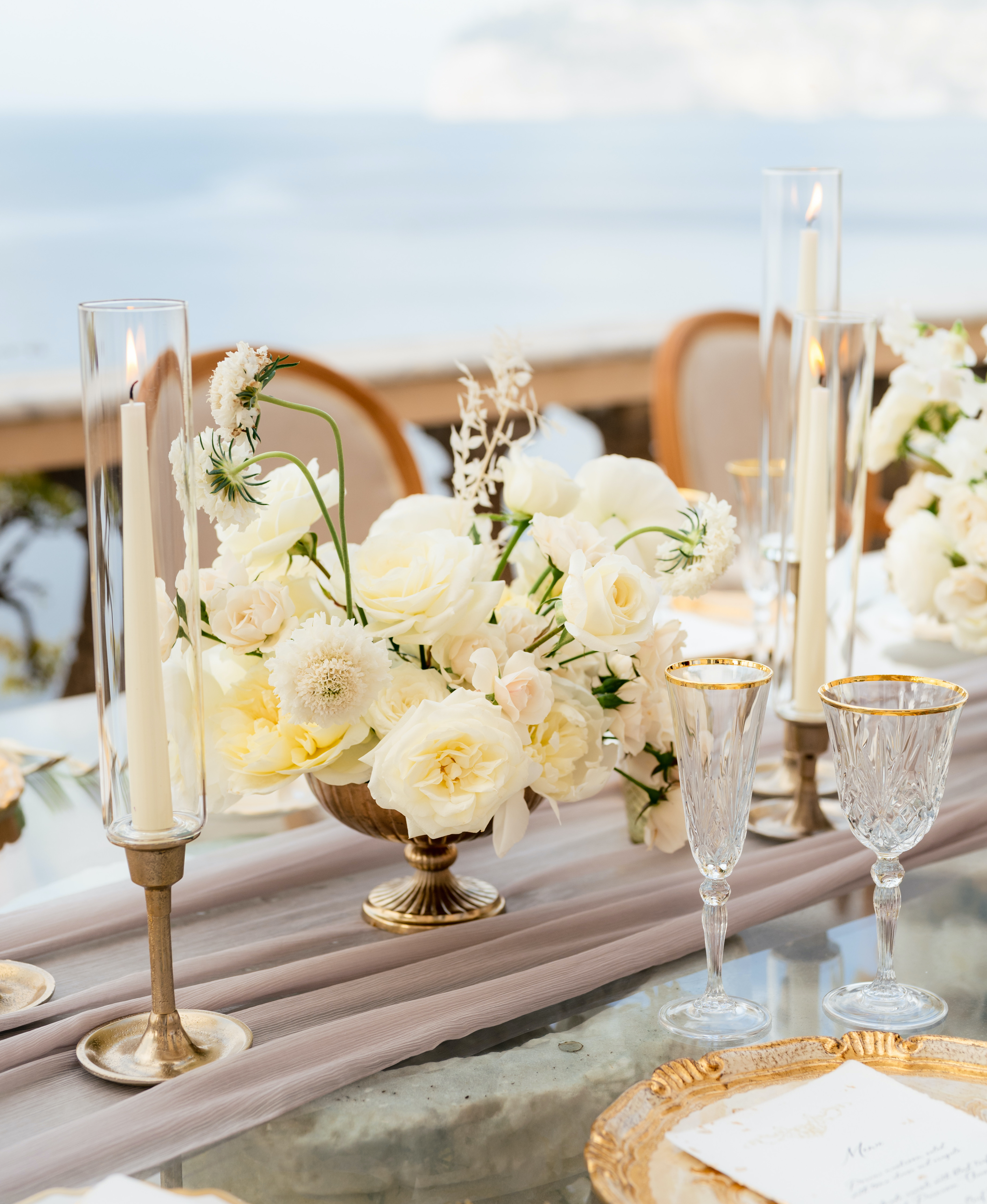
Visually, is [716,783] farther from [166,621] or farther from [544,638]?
[166,621]

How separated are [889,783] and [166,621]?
428 mm

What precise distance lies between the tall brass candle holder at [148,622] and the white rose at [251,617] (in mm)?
81

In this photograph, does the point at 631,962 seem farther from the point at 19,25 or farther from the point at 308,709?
the point at 19,25

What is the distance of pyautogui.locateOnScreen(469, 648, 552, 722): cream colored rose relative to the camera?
816 millimetres

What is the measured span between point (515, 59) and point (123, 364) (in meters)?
7.73

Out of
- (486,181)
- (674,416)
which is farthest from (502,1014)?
(486,181)

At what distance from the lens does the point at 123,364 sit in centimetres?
70

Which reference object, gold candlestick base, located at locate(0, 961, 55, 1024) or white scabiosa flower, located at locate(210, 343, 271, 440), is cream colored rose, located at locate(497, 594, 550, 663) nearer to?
white scabiosa flower, located at locate(210, 343, 271, 440)

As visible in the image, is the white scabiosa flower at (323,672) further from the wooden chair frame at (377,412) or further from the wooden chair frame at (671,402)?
the wooden chair frame at (671,402)

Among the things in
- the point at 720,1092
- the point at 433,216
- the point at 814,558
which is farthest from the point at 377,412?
the point at 433,216

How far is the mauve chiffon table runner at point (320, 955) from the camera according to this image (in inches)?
27.7

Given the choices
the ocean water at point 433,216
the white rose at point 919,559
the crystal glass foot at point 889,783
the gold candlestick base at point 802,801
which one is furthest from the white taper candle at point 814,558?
the ocean water at point 433,216

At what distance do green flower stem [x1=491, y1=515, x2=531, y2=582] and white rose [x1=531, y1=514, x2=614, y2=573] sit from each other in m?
0.04

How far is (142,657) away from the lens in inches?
28.8
